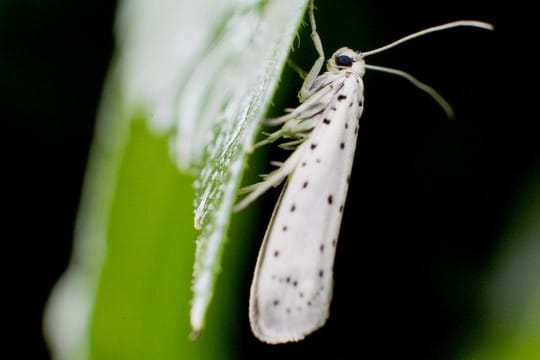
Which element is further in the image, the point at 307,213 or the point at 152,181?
the point at 307,213

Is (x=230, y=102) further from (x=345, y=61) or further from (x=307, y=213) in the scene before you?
(x=345, y=61)

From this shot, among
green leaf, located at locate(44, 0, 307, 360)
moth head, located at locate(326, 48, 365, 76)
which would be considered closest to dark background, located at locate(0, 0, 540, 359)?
moth head, located at locate(326, 48, 365, 76)

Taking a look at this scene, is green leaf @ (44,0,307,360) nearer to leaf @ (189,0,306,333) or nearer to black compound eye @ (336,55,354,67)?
leaf @ (189,0,306,333)

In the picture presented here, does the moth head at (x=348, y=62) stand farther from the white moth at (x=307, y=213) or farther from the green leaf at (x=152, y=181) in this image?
the green leaf at (x=152, y=181)

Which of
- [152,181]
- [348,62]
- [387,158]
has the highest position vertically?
Answer: [348,62]

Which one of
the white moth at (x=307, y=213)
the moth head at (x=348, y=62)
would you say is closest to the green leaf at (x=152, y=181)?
the white moth at (x=307, y=213)

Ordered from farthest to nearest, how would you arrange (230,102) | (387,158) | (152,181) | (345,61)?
(387,158) < (345,61) < (152,181) < (230,102)

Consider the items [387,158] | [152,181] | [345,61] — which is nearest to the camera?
[152,181]

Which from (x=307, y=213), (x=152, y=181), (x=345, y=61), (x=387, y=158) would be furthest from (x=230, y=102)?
(x=387, y=158)
